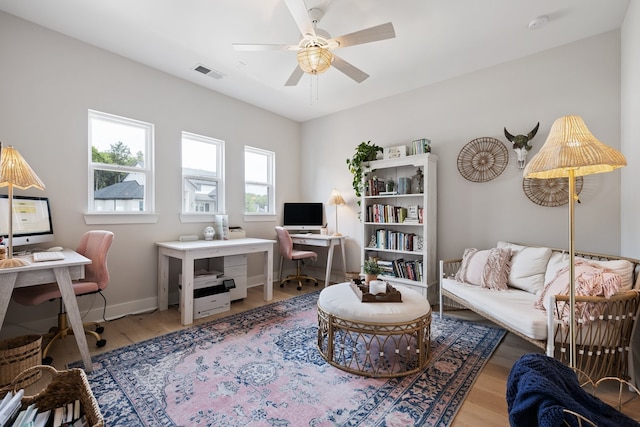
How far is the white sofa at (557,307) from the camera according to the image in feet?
5.71

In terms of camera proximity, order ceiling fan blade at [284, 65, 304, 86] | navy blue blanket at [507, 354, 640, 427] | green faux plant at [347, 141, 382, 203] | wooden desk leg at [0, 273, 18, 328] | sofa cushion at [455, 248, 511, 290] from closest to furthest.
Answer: navy blue blanket at [507, 354, 640, 427], wooden desk leg at [0, 273, 18, 328], ceiling fan blade at [284, 65, 304, 86], sofa cushion at [455, 248, 511, 290], green faux plant at [347, 141, 382, 203]

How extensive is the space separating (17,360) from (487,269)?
3.76 metres

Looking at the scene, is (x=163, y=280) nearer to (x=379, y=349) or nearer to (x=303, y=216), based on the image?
(x=303, y=216)

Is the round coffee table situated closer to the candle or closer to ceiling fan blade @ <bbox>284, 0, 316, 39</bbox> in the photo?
the candle

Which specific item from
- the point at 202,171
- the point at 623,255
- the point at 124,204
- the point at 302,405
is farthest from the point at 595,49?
the point at 124,204

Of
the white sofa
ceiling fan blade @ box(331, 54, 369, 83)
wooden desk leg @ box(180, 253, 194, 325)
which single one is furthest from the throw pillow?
wooden desk leg @ box(180, 253, 194, 325)

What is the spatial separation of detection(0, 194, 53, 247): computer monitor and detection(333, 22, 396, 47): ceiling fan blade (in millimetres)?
2829

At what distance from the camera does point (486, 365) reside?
2121 millimetres

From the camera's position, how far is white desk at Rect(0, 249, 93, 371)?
67.2 inches

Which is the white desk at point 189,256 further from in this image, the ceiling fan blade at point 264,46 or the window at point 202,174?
the ceiling fan blade at point 264,46

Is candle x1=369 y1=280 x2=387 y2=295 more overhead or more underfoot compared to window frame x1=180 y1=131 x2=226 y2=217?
more underfoot

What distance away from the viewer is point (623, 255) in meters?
2.46

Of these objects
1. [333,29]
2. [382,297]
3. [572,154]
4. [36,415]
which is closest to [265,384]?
[382,297]

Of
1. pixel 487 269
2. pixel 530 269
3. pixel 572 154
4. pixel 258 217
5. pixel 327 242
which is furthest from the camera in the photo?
pixel 258 217
